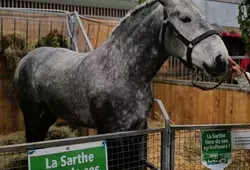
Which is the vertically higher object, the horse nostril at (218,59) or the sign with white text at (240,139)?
the horse nostril at (218,59)

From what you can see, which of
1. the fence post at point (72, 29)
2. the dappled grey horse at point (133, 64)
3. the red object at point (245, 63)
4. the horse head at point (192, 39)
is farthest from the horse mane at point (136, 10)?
the red object at point (245, 63)

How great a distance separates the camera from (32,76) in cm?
242

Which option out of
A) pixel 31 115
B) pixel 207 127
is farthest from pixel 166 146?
pixel 31 115

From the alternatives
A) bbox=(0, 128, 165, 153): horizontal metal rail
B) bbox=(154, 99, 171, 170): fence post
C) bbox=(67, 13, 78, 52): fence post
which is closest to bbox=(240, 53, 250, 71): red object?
bbox=(67, 13, 78, 52): fence post

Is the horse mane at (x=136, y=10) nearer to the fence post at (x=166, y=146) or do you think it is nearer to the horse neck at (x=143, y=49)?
the horse neck at (x=143, y=49)

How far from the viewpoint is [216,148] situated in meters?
1.51

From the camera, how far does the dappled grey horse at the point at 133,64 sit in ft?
4.82

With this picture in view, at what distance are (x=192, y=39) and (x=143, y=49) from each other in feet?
Result: 0.97

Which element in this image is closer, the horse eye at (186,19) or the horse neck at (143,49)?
the horse eye at (186,19)

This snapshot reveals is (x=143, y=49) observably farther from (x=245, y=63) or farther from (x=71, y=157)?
(x=245, y=63)

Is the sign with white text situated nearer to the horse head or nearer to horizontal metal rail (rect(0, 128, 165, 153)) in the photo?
the horse head

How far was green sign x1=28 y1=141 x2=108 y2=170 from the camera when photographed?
1.07 meters

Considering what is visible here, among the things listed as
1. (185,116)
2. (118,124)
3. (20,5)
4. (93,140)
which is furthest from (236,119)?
(20,5)

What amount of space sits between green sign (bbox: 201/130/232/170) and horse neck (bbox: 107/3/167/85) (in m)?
0.43
